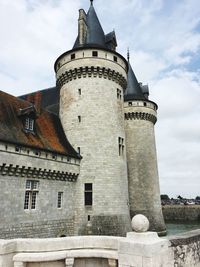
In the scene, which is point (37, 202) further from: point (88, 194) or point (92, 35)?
point (92, 35)

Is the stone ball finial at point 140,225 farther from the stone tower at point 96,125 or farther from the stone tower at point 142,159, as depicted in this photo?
the stone tower at point 142,159

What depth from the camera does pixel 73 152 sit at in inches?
677

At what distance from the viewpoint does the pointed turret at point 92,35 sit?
20047 mm

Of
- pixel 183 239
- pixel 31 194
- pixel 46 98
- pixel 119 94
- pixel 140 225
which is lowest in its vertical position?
pixel 183 239

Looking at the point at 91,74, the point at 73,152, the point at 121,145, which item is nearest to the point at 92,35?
the point at 91,74

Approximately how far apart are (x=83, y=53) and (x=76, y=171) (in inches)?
334

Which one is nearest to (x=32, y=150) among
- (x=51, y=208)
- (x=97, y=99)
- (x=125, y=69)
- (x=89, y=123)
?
(x=51, y=208)

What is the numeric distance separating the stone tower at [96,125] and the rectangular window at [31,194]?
3.50m

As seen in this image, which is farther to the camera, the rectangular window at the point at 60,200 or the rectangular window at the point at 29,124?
the rectangular window at the point at 60,200

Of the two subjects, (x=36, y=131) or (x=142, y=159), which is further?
(x=142, y=159)

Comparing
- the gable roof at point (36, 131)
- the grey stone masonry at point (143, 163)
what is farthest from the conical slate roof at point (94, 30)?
the grey stone masonry at point (143, 163)

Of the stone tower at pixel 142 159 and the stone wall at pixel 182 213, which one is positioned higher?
the stone tower at pixel 142 159

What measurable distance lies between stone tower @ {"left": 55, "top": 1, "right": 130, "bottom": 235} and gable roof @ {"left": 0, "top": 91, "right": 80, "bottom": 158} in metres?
0.79

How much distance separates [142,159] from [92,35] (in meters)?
12.2
